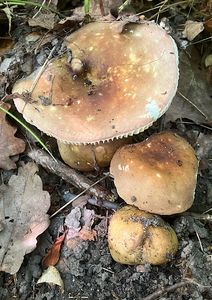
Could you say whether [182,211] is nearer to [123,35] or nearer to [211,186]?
[211,186]

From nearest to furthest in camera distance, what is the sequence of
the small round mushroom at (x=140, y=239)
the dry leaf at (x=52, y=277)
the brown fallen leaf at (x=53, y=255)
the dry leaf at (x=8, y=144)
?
the small round mushroom at (x=140, y=239)
the dry leaf at (x=52, y=277)
the brown fallen leaf at (x=53, y=255)
the dry leaf at (x=8, y=144)

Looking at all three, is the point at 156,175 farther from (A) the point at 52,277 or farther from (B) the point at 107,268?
(A) the point at 52,277

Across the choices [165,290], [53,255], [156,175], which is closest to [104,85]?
[156,175]

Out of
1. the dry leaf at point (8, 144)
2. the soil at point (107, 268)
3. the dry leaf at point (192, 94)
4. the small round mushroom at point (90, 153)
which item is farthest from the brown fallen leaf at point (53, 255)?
the dry leaf at point (192, 94)

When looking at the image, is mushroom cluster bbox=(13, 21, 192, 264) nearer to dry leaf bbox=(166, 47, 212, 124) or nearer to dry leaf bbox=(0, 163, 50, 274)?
dry leaf bbox=(0, 163, 50, 274)

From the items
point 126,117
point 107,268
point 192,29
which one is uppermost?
point 126,117

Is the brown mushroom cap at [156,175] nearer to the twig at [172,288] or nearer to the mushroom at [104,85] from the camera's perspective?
the mushroom at [104,85]

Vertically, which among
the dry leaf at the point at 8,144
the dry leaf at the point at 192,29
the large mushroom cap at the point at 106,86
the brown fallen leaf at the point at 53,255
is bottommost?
the brown fallen leaf at the point at 53,255

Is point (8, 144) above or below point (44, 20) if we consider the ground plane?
below
